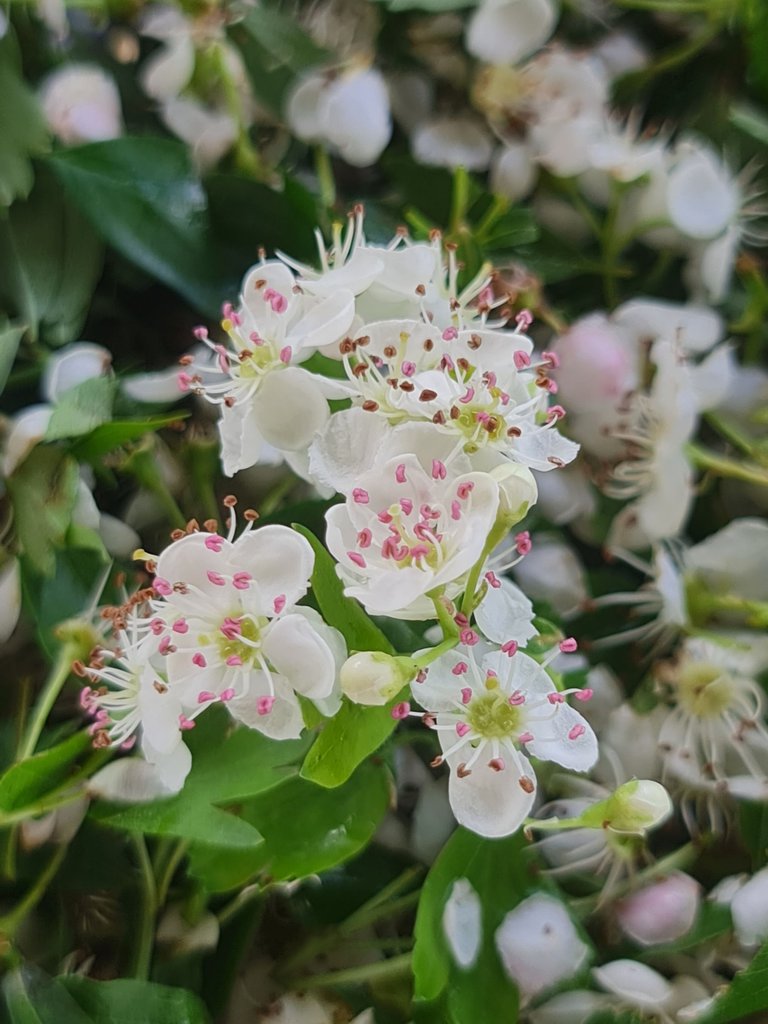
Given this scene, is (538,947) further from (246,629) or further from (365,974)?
(246,629)

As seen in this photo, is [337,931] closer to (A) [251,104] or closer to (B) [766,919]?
(B) [766,919]

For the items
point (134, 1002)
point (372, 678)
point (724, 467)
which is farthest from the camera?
point (724, 467)

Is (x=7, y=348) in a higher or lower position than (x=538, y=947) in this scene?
higher

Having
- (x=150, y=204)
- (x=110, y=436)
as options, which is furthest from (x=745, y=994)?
(x=150, y=204)

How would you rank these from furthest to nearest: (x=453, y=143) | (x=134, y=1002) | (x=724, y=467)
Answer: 1. (x=453, y=143)
2. (x=724, y=467)
3. (x=134, y=1002)

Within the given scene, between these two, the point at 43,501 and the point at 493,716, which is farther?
the point at 43,501
